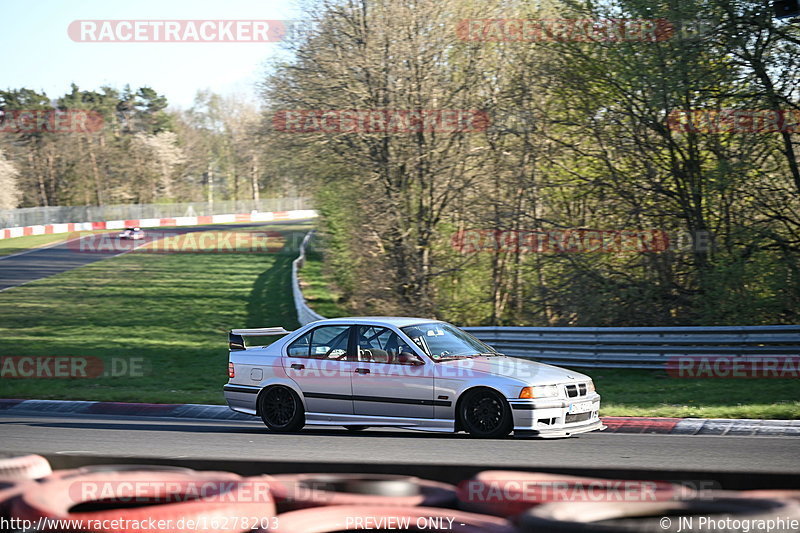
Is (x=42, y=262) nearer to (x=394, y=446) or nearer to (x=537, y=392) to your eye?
(x=394, y=446)

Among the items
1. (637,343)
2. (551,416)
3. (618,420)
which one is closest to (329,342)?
(551,416)

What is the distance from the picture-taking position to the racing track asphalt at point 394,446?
25.8ft

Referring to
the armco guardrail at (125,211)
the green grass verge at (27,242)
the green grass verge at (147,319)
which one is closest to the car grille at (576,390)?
the green grass verge at (147,319)

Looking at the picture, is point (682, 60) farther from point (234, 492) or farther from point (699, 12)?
point (234, 492)

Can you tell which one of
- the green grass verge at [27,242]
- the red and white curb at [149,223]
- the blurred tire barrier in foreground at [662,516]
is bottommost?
the blurred tire barrier in foreground at [662,516]

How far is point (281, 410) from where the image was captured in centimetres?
1042

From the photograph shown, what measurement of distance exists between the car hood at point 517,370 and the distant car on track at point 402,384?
12 millimetres

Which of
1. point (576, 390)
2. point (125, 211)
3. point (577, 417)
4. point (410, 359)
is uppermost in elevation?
point (125, 211)

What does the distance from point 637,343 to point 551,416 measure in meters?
7.22

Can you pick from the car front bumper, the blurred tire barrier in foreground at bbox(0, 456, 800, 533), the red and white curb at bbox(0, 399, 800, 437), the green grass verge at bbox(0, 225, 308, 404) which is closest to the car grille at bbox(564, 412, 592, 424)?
the car front bumper

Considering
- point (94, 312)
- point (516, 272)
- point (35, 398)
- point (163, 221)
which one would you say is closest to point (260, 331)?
point (35, 398)

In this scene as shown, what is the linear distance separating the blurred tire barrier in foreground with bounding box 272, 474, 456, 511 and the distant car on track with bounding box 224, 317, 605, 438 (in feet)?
15.7

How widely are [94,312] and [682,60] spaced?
19.6 m

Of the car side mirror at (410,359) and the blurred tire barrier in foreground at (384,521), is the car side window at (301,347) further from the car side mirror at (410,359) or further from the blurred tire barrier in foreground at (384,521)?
the blurred tire barrier in foreground at (384,521)
